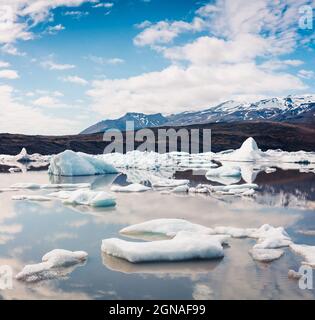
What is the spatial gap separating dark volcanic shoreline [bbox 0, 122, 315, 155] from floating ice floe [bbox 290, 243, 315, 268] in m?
38.7

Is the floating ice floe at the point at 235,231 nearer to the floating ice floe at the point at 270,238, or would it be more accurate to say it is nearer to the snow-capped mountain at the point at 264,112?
the floating ice floe at the point at 270,238

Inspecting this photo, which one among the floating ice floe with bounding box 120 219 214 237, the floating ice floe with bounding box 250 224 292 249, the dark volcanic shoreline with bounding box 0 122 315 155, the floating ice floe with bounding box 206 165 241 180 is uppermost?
the dark volcanic shoreline with bounding box 0 122 315 155

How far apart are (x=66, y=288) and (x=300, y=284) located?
106 inches

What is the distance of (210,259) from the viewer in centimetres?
575

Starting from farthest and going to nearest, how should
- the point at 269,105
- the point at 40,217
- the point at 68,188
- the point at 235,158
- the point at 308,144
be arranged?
the point at 269,105, the point at 308,144, the point at 235,158, the point at 68,188, the point at 40,217

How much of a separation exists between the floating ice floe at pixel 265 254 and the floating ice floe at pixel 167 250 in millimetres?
506

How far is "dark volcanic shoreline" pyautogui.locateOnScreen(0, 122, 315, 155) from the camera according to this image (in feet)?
150

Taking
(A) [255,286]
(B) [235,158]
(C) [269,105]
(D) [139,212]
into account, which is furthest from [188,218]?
(C) [269,105]

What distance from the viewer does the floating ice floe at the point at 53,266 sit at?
16.6ft

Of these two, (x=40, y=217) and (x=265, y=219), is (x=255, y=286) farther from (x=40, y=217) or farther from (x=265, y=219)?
(x=40, y=217)

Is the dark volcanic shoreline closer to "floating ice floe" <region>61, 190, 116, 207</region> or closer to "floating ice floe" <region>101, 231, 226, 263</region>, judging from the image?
"floating ice floe" <region>61, 190, 116, 207</region>

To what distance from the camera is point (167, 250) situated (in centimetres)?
564

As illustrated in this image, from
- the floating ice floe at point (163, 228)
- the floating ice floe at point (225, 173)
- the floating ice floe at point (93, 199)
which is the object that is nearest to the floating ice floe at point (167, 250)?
the floating ice floe at point (163, 228)

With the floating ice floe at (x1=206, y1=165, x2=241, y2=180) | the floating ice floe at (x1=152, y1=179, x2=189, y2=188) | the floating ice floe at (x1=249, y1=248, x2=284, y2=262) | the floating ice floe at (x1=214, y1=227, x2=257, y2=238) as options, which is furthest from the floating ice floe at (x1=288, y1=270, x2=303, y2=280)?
the floating ice floe at (x1=206, y1=165, x2=241, y2=180)
